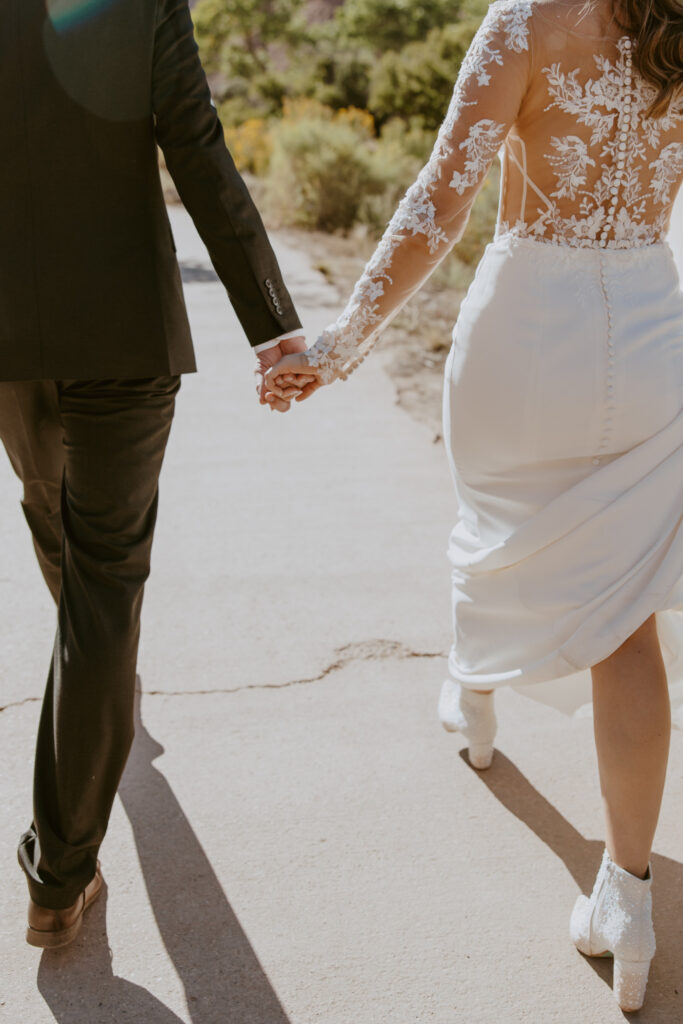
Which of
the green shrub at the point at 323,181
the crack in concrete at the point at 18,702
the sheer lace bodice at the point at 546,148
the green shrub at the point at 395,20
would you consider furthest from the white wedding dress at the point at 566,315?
→ the green shrub at the point at 395,20

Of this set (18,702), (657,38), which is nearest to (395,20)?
(18,702)

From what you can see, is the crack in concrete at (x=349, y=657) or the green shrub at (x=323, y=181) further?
the green shrub at (x=323, y=181)

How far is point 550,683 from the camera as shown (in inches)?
101

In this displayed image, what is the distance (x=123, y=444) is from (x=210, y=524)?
7.67 feet

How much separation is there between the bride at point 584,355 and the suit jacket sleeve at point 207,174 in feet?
0.87

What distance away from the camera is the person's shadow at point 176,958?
1.98 meters

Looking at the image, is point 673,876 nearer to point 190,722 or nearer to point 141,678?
point 190,722

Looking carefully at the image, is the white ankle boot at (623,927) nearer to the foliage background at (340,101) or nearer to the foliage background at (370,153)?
the foliage background at (370,153)

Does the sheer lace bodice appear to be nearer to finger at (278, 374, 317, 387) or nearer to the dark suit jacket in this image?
finger at (278, 374, 317, 387)

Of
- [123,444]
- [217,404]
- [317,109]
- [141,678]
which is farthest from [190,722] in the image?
[317,109]

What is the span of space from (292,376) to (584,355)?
67 cm

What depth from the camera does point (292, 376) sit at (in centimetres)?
239

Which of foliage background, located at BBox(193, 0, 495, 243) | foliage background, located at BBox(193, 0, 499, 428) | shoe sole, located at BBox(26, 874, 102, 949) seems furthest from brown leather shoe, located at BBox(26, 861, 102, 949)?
foliage background, located at BBox(193, 0, 495, 243)

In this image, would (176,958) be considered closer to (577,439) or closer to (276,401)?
(276,401)
